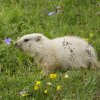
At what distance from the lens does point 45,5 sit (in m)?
8.66

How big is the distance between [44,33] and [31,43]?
1.05 metres

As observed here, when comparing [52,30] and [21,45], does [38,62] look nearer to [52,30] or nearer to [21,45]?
[21,45]

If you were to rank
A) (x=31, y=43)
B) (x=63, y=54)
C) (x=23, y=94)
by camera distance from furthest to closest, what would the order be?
(x=31, y=43), (x=63, y=54), (x=23, y=94)

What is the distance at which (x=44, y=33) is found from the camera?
760 cm

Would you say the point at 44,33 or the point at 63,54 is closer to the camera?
the point at 63,54

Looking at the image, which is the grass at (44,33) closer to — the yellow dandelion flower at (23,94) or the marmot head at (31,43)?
the yellow dandelion flower at (23,94)

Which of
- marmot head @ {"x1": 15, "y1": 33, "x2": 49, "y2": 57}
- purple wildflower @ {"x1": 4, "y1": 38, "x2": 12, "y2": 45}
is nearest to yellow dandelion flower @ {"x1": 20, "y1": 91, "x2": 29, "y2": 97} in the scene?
marmot head @ {"x1": 15, "y1": 33, "x2": 49, "y2": 57}

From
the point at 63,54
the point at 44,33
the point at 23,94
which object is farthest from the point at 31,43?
the point at 23,94

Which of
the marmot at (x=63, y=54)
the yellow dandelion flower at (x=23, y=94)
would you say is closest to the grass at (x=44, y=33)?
the yellow dandelion flower at (x=23, y=94)

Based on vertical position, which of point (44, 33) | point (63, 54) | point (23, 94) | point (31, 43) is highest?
point (44, 33)

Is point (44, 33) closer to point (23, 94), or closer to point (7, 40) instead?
point (7, 40)

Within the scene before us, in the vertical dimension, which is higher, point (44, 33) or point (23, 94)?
point (44, 33)

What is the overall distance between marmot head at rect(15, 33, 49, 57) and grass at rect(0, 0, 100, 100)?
20cm

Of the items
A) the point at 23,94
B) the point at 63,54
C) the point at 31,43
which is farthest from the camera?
the point at 31,43
